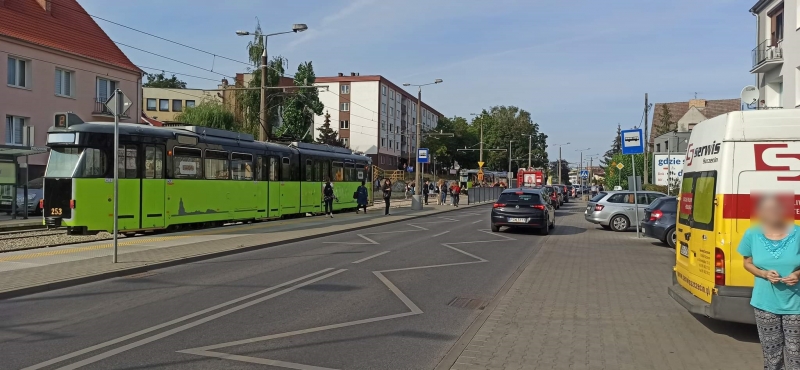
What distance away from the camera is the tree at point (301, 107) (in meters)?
58.2

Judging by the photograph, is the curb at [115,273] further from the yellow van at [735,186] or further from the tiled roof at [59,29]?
the tiled roof at [59,29]

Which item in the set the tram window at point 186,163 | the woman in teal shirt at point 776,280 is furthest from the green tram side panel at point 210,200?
the woman in teal shirt at point 776,280

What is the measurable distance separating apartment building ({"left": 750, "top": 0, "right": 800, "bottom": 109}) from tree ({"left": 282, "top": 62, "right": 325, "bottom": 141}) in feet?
122

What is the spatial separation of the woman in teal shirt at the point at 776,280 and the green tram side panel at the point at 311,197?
22.8 meters

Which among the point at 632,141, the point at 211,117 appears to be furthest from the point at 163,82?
the point at 632,141

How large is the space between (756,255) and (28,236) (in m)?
18.1

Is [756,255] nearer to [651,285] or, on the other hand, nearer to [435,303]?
[435,303]

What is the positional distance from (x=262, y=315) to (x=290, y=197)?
18.0m

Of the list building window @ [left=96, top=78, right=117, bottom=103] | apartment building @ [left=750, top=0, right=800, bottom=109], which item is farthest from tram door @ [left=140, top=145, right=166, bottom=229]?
A: apartment building @ [left=750, top=0, right=800, bottom=109]

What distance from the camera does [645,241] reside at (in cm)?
1858

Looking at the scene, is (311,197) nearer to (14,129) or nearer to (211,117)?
(14,129)

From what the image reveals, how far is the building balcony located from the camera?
29.6 m

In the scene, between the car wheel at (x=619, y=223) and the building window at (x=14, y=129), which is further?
the building window at (x=14, y=129)

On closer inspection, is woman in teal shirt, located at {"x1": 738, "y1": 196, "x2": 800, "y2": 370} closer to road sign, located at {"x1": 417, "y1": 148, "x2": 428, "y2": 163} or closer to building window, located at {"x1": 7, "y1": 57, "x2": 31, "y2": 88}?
road sign, located at {"x1": 417, "y1": 148, "x2": 428, "y2": 163}
